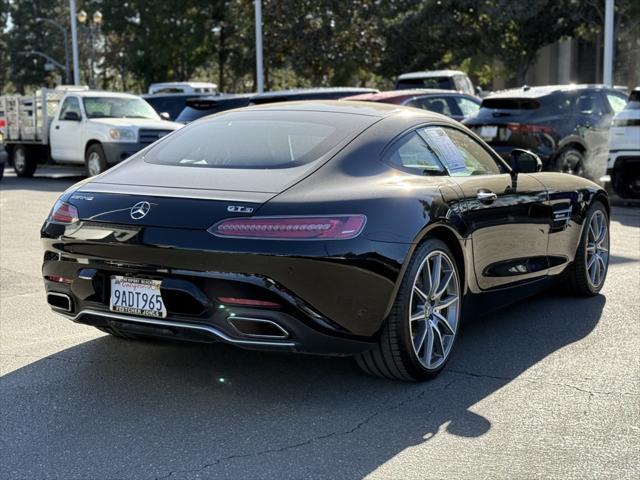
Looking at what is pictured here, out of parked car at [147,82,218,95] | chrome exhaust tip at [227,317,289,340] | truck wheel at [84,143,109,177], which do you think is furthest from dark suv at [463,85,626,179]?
parked car at [147,82,218,95]

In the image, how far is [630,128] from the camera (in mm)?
12852

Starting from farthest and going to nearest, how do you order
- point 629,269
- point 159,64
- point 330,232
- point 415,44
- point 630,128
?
point 159,64 → point 415,44 → point 630,128 → point 629,269 → point 330,232

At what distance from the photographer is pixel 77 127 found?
18.8 m

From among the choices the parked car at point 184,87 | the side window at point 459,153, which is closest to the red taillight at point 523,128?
the side window at point 459,153

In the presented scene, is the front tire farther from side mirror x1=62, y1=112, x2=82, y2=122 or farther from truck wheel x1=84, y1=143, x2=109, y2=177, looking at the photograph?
side mirror x1=62, y1=112, x2=82, y2=122

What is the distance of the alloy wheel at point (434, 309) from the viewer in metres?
4.77

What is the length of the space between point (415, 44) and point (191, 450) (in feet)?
126

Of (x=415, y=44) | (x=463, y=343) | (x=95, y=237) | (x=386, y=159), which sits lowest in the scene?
(x=463, y=343)

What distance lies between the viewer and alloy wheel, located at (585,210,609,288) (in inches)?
270

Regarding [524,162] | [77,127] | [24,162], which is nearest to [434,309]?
[524,162]

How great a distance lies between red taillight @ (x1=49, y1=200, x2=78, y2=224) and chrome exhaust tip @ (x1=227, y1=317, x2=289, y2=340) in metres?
1.03

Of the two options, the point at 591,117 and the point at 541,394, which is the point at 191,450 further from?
the point at 591,117

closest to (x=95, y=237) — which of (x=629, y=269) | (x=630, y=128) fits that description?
(x=629, y=269)

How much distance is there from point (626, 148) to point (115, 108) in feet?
34.2
